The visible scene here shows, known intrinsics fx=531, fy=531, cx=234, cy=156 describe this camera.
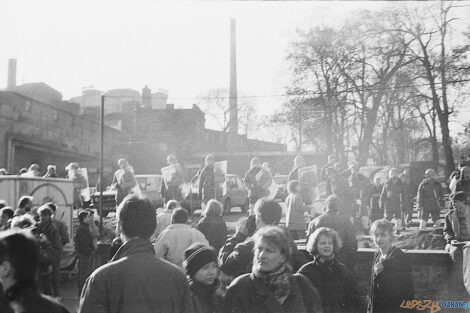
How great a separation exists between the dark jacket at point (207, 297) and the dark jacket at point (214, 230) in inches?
121

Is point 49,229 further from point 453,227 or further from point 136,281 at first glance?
point 453,227

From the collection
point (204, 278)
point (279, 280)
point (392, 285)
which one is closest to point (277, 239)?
point (279, 280)

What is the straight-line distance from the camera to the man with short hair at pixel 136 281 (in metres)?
2.76

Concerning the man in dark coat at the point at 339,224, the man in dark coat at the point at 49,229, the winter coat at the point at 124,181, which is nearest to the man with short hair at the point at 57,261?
the man in dark coat at the point at 49,229

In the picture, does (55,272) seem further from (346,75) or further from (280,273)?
(346,75)

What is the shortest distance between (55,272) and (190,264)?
5164mm

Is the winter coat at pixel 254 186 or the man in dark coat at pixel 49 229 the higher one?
the winter coat at pixel 254 186

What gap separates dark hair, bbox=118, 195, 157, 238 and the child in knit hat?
685 mm

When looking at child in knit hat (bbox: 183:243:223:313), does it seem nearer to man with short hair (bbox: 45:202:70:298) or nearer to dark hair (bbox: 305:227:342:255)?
dark hair (bbox: 305:227:342:255)

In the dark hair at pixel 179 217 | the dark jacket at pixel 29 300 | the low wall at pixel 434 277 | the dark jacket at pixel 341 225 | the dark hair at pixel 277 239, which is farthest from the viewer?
the low wall at pixel 434 277

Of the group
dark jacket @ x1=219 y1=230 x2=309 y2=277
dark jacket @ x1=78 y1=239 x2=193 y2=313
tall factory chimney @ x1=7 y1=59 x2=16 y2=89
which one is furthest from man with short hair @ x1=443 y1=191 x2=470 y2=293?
tall factory chimney @ x1=7 y1=59 x2=16 y2=89

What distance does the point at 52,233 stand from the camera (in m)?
7.87

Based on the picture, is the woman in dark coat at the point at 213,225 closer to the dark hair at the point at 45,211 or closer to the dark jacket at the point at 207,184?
the dark hair at the point at 45,211

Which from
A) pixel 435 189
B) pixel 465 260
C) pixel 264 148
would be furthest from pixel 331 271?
pixel 264 148
